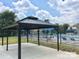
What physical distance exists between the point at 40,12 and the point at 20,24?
21706mm

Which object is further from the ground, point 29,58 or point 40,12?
point 40,12

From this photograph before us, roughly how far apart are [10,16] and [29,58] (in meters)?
50.0

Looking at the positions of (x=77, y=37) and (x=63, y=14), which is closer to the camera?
(x=77, y=37)

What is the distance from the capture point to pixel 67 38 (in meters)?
22.0

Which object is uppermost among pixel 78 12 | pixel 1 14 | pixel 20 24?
pixel 1 14

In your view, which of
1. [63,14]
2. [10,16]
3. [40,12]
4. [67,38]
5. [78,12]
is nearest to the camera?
[67,38]

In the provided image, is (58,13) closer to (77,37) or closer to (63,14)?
(63,14)

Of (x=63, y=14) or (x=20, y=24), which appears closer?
(x=20, y=24)

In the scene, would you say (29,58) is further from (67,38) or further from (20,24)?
(67,38)

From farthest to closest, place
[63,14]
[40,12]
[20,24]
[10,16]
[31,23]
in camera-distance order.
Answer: [10,16], [40,12], [63,14], [31,23], [20,24]

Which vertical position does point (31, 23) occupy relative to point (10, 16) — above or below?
below

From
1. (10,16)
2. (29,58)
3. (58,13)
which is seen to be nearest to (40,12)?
(58,13)

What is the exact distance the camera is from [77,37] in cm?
2219

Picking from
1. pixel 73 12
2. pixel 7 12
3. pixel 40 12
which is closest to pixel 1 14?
pixel 7 12
